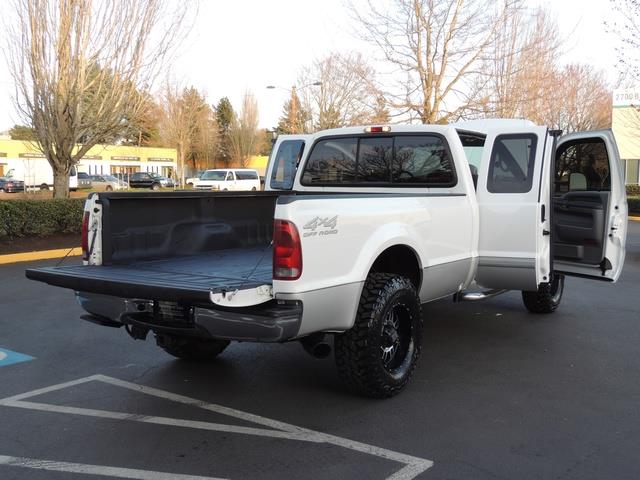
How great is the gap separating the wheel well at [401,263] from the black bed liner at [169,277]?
2.93ft

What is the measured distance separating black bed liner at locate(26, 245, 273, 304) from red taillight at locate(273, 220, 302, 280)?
19cm

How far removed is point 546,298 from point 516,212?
223cm

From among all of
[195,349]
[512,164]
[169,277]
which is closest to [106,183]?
[195,349]

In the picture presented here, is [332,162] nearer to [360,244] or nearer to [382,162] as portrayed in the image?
[382,162]

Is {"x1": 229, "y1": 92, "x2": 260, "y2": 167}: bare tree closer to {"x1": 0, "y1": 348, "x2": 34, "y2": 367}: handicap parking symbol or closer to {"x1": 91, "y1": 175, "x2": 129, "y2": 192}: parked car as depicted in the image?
{"x1": 91, "y1": 175, "x2": 129, "y2": 192}: parked car

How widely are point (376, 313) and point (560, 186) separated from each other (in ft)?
12.6

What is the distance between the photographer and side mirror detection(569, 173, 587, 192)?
273 inches

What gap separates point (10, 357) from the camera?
18.7 ft

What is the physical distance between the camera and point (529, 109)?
23.7 metres

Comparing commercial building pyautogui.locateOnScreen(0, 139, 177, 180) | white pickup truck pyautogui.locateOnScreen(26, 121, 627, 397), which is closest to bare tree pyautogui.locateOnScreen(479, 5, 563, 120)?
white pickup truck pyautogui.locateOnScreen(26, 121, 627, 397)

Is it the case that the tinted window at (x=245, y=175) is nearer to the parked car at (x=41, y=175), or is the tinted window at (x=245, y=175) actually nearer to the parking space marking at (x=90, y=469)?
the parked car at (x=41, y=175)

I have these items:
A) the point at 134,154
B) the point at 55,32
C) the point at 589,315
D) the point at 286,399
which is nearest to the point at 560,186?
the point at 589,315

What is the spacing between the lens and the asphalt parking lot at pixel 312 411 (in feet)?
11.7

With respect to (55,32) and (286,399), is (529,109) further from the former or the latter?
(286,399)
